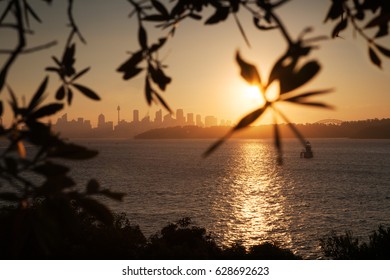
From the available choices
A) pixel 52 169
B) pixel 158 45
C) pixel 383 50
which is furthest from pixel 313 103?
pixel 158 45

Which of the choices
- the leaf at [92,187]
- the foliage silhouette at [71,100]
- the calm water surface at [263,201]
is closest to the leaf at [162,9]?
the foliage silhouette at [71,100]

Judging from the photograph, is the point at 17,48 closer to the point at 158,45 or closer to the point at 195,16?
the point at 158,45

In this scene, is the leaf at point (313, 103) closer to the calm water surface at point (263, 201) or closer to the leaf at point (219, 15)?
the leaf at point (219, 15)

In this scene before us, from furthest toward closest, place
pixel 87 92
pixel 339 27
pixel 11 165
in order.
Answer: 1. pixel 339 27
2. pixel 87 92
3. pixel 11 165

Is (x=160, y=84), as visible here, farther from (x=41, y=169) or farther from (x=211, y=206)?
(x=211, y=206)

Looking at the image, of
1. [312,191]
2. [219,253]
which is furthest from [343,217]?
[219,253]
